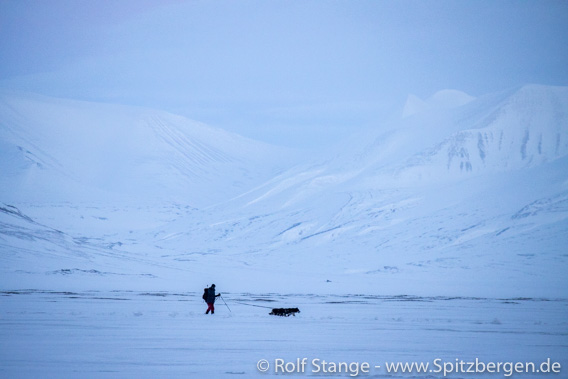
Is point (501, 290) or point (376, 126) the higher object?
point (376, 126)

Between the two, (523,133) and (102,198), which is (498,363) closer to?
(523,133)

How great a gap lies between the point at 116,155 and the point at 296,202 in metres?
47.1

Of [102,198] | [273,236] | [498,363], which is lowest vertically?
[498,363]

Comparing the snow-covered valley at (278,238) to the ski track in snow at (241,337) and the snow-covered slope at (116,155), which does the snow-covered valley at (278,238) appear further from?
the snow-covered slope at (116,155)

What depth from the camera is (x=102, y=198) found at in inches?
4754

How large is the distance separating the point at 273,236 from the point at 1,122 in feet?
196

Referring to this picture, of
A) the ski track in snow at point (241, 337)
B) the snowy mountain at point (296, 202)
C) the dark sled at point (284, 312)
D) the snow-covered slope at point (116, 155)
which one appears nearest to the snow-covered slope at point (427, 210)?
the snowy mountain at point (296, 202)

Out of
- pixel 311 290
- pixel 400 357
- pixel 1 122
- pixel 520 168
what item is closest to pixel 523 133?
pixel 520 168

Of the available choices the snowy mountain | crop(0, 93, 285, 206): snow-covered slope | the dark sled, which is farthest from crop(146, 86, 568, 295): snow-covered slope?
the dark sled

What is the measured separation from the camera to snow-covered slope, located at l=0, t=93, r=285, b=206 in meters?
120

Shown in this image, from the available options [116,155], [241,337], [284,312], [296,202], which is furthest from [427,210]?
[241,337]

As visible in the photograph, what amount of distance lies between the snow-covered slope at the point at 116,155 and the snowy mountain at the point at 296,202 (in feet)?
1.19

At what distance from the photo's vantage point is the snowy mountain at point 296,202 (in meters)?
65.9

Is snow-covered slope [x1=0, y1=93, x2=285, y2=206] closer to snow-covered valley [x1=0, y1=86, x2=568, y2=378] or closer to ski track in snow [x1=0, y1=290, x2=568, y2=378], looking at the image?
snow-covered valley [x1=0, y1=86, x2=568, y2=378]
